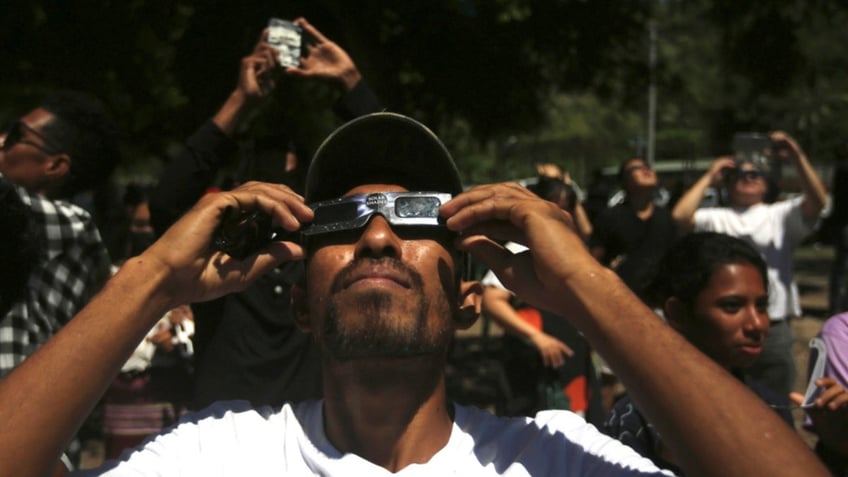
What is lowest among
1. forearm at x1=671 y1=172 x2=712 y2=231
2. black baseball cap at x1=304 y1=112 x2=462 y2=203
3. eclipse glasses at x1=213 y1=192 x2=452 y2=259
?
forearm at x1=671 y1=172 x2=712 y2=231

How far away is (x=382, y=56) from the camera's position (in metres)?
7.46

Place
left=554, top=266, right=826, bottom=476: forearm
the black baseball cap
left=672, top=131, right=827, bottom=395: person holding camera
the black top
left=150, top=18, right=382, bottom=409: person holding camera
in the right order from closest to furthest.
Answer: left=554, top=266, right=826, bottom=476: forearm
the black baseball cap
left=150, top=18, right=382, bottom=409: person holding camera
left=672, top=131, right=827, bottom=395: person holding camera
the black top

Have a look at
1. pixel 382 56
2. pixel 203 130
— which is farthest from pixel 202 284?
pixel 382 56

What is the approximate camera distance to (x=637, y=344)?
1.89 metres

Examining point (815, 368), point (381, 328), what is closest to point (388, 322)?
point (381, 328)

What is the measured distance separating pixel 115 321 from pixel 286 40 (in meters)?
2.16

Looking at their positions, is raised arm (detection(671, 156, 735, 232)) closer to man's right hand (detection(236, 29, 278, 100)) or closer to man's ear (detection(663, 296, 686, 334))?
man's ear (detection(663, 296, 686, 334))

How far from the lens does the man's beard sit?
206 centimetres

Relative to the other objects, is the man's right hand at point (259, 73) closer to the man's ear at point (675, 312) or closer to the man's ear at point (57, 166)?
the man's ear at point (57, 166)

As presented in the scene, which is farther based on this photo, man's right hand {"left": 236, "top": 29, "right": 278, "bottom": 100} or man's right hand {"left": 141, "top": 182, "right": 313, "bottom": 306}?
man's right hand {"left": 236, "top": 29, "right": 278, "bottom": 100}

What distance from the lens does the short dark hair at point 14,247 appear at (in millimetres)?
2617

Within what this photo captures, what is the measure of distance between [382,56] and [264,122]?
8.81 feet

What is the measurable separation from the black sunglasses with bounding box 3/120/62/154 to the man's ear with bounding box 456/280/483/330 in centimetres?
185

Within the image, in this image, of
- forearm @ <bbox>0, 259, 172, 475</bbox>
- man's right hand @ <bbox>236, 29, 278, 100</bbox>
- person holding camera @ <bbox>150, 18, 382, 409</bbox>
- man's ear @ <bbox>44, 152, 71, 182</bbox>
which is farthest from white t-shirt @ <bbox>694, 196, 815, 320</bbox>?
forearm @ <bbox>0, 259, 172, 475</bbox>
